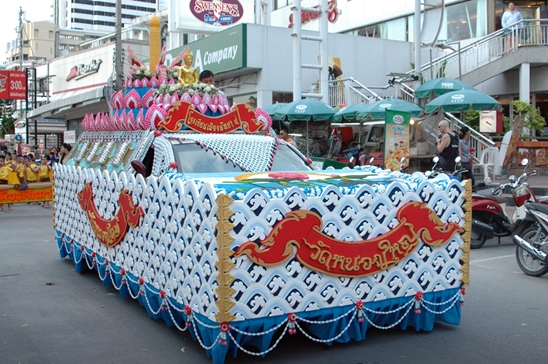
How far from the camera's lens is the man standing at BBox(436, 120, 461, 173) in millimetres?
11594

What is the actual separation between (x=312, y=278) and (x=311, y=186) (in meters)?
0.70

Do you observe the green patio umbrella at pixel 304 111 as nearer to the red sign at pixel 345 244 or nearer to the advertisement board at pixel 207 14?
the advertisement board at pixel 207 14

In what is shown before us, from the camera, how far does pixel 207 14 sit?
2923 cm

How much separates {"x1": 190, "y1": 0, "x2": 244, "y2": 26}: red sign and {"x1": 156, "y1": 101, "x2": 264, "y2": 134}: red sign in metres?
22.6

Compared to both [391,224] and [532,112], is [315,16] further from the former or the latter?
[391,224]

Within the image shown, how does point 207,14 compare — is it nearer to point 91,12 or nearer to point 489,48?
point 489,48

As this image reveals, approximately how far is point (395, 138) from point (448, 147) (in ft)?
11.2

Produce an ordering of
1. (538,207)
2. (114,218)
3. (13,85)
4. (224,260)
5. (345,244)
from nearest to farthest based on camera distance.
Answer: (224,260), (345,244), (114,218), (538,207), (13,85)

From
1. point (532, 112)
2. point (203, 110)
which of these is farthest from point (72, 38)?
point (203, 110)

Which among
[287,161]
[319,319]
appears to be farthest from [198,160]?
[319,319]

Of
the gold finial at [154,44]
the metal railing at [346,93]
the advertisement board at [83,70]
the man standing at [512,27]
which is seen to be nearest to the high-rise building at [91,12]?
the advertisement board at [83,70]

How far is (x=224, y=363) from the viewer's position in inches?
186

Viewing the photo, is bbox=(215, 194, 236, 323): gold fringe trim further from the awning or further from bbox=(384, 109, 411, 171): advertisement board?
the awning

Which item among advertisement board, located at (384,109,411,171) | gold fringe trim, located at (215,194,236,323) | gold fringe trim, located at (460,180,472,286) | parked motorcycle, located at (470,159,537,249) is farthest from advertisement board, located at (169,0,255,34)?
gold fringe trim, located at (215,194,236,323)
